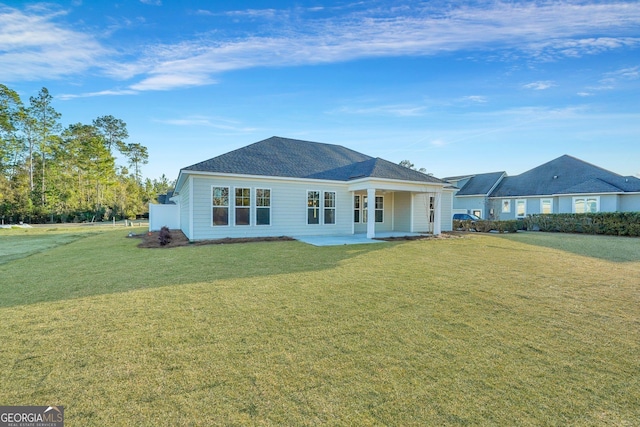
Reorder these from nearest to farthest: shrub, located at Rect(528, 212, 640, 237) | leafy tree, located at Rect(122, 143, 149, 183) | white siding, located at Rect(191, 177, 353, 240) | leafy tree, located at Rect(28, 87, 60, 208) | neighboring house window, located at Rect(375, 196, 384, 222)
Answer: white siding, located at Rect(191, 177, 353, 240) → shrub, located at Rect(528, 212, 640, 237) → neighboring house window, located at Rect(375, 196, 384, 222) → leafy tree, located at Rect(28, 87, 60, 208) → leafy tree, located at Rect(122, 143, 149, 183)

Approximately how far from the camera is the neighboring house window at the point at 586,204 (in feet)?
74.5

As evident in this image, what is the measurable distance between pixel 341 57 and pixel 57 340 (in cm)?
1372

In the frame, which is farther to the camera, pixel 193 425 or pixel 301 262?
pixel 301 262

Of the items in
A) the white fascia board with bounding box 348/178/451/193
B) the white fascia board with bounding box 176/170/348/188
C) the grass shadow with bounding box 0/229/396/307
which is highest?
the white fascia board with bounding box 176/170/348/188

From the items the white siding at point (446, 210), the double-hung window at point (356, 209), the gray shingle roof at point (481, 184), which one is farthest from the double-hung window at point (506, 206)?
the double-hung window at point (356, 209)

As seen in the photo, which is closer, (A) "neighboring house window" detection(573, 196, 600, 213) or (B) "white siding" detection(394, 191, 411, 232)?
(B) "white siding" detection(394, 191, 411, 232)

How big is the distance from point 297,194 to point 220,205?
3771 millimetres

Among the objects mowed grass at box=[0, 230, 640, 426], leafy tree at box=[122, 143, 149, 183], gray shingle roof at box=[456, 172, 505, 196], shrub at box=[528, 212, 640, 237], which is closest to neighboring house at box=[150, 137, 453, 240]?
mowed grass at box=[0, 230, 640, 426]

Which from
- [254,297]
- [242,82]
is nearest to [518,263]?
[254,297]

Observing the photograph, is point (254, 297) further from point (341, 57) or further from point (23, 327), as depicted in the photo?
point (341, 57)

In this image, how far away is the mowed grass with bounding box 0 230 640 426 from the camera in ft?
7.48

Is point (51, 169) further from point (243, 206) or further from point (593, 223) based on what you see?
point (593, 223)

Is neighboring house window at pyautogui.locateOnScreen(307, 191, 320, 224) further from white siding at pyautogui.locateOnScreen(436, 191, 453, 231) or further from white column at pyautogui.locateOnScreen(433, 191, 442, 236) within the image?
white siding at pyautogui.locateOnScreen(436, 191, 453, 231)

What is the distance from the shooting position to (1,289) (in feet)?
18.2
